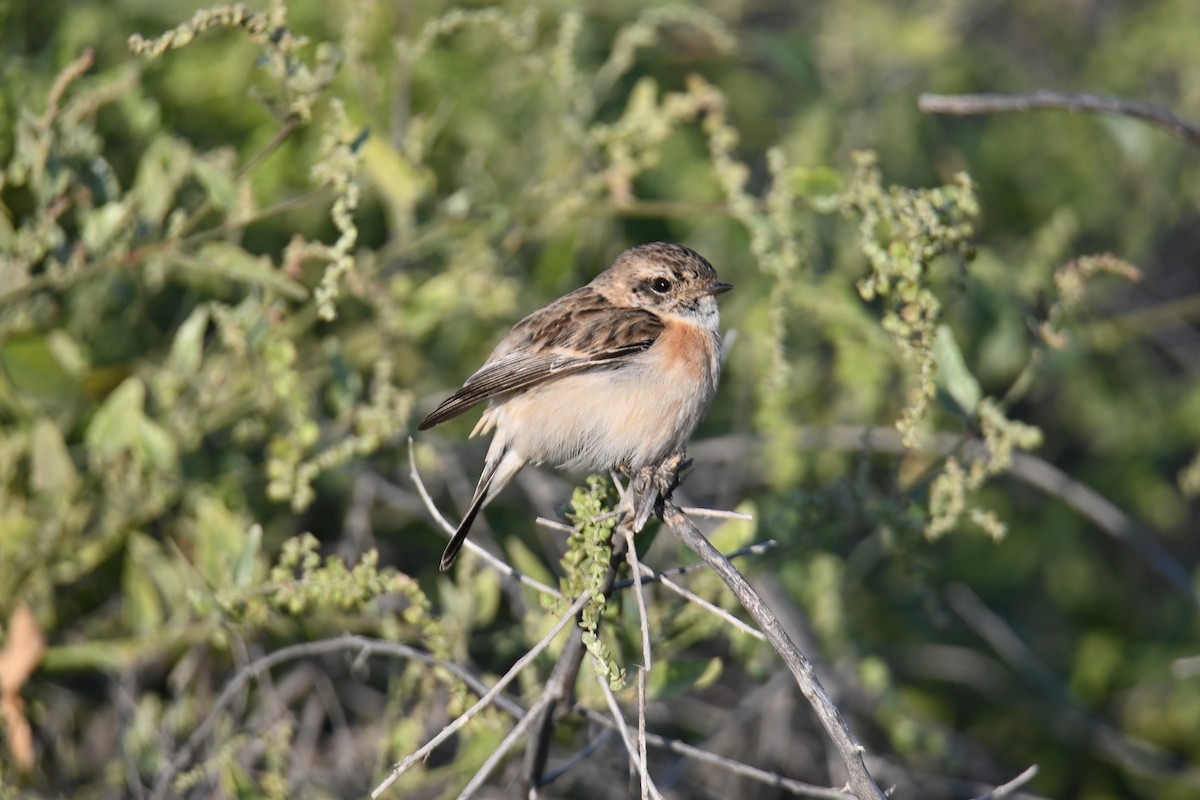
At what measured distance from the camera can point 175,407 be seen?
4.87m

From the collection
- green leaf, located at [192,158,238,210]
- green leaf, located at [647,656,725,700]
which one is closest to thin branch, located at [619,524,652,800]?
green leaf, located at [647,656,725,700]

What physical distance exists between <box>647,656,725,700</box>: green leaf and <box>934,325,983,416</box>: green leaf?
1.12 m

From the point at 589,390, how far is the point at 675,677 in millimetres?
1243

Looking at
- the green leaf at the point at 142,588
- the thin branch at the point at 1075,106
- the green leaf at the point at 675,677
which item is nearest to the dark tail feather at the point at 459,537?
the green leaf at the point at 675,677

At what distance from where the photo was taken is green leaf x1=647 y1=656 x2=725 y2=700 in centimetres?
374

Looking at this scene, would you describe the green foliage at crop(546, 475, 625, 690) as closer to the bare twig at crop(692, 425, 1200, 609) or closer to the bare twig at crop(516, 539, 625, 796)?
the bare twig at crop(516, 539, 625, 796)

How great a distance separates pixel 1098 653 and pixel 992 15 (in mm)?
6032

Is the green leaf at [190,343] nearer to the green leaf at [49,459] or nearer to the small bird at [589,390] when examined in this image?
the green leaf at [49,459]

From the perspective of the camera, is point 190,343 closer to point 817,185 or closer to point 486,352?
point 486,352

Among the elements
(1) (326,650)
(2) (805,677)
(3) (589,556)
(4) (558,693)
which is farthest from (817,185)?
(1) (326,650)

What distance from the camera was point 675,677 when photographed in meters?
3.76

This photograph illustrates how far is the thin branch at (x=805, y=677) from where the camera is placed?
261 cm

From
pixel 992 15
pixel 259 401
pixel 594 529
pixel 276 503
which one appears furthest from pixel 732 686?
pixel 992 15

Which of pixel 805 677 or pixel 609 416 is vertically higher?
pixel 805 677
